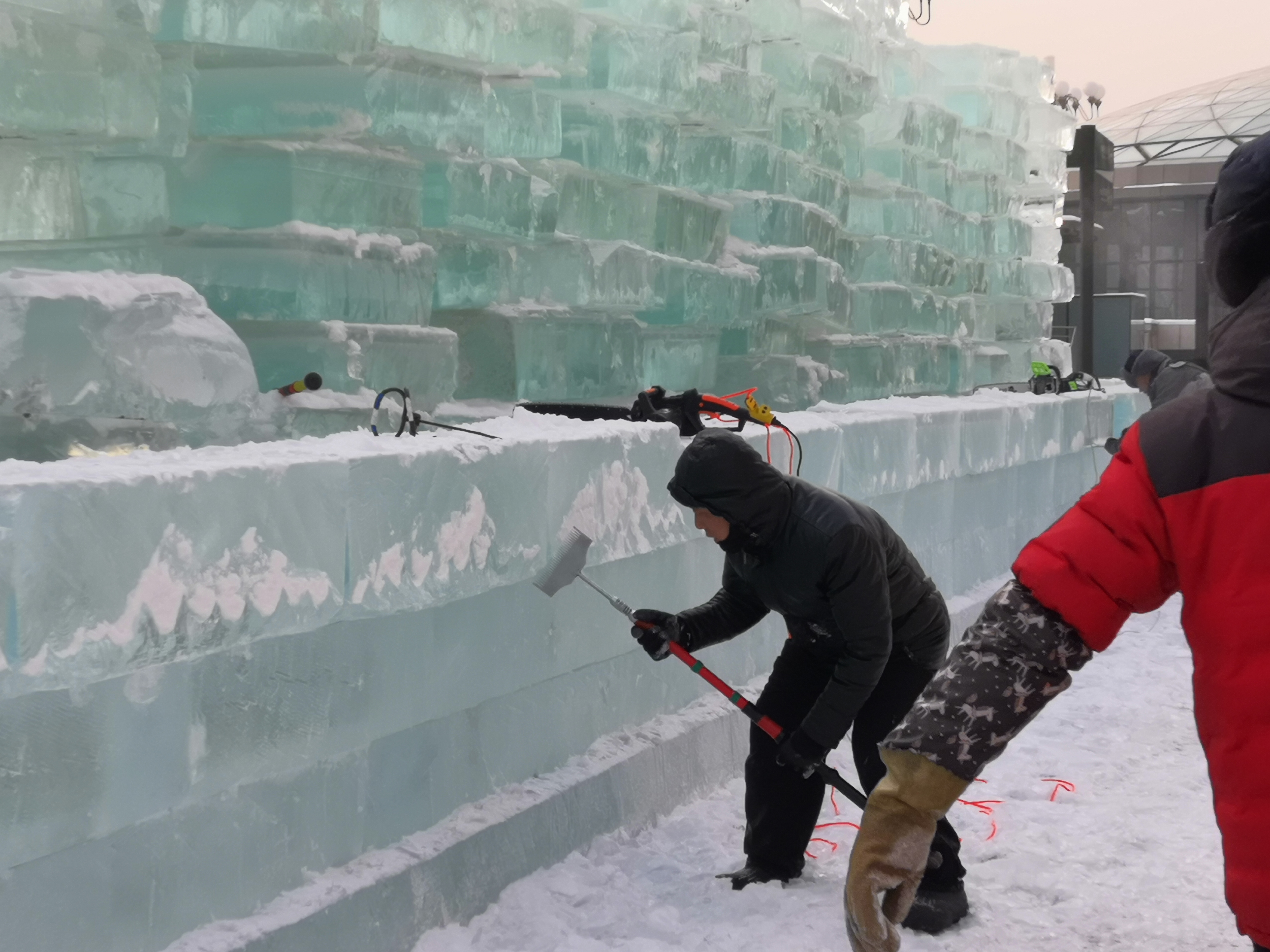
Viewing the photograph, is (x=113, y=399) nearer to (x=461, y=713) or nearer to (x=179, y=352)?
(x=179, y=352)

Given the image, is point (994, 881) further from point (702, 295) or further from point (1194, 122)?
point (1194, 122)

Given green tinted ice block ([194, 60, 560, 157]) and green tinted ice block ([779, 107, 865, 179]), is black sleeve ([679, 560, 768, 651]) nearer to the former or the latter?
green tinted ice block ([194, 60, 560, 157])

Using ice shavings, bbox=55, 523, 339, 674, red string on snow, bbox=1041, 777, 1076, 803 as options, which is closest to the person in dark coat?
red string on snow, bbox=1041, 777, 1076, 803

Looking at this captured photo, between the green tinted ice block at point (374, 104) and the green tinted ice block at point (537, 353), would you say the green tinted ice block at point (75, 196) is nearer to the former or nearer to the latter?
the green tinted ice block at point (374, 104)

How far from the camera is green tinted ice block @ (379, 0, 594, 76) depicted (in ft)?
11.7

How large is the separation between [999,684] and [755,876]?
2206 millimetres

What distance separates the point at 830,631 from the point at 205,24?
2015 millimetres

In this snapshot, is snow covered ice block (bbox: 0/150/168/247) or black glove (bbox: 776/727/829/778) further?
black glove (bbox: 776/727/829/778)

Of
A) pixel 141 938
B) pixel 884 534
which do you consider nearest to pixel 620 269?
pixel 884 534

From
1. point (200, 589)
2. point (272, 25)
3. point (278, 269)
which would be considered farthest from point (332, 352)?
point (200, 589)

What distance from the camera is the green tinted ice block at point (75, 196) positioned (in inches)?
117

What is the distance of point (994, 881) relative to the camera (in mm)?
3764

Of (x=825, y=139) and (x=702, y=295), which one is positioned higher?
(x=825, y=139)

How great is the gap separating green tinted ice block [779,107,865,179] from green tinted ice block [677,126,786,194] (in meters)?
0.33
